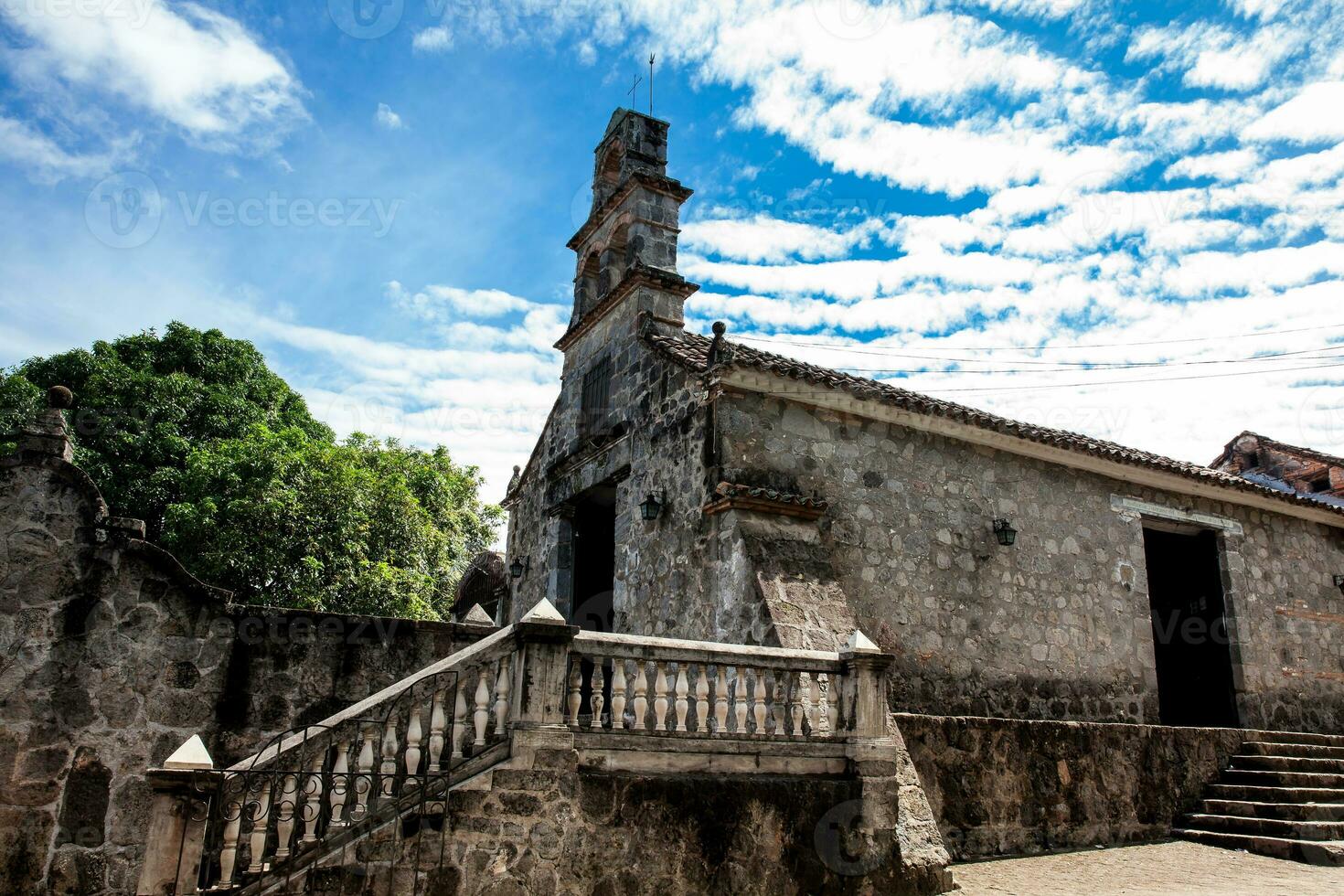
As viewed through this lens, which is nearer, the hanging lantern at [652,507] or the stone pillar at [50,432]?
the stone pillar at [50,432]

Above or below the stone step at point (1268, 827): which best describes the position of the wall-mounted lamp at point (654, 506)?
above

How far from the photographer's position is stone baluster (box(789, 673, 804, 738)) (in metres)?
7.67

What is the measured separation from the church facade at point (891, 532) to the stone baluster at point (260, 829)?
484cm

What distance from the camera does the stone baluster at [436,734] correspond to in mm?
6336

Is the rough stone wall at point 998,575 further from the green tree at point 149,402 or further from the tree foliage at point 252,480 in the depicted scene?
the green tree at point 149,402

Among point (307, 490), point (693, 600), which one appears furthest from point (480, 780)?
point (307, 490)

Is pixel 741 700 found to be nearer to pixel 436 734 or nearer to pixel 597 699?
pixel 597 699

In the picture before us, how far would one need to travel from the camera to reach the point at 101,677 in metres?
7.86

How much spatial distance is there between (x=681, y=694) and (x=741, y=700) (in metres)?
0.57

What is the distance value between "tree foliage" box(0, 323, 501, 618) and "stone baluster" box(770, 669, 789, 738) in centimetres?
1351

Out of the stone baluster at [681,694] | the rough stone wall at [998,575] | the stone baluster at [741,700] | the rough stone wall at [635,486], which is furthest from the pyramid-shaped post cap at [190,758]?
the rough stone wall at [998,575]

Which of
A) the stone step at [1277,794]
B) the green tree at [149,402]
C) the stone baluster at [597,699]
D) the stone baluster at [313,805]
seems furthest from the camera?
the green tree at [149,402]

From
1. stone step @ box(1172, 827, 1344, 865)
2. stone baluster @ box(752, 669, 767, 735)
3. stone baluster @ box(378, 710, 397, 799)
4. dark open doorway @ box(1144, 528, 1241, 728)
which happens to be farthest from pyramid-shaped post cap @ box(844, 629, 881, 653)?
dark open doorway @ box(1144, 528, 1241, 728)

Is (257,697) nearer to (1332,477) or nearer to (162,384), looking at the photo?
(162,384)
